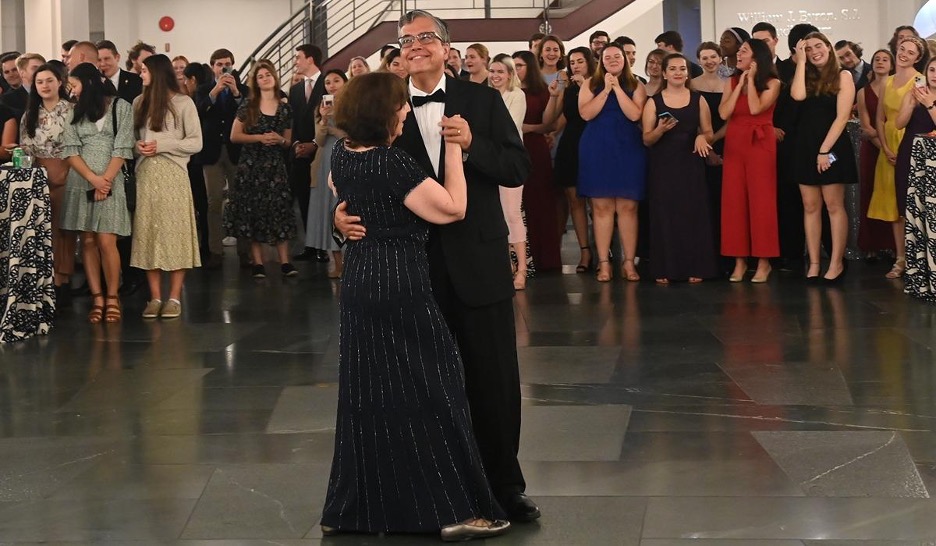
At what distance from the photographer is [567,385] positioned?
240 inches

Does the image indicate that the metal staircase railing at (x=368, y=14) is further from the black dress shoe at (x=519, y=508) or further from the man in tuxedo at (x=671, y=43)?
the black dress shoe at (x=519, y=508)

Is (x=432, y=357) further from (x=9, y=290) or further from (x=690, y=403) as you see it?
(x=9, y=290)

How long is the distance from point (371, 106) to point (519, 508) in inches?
49.1

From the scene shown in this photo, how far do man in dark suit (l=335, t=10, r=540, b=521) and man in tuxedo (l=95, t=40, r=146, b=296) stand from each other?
5.53 metres

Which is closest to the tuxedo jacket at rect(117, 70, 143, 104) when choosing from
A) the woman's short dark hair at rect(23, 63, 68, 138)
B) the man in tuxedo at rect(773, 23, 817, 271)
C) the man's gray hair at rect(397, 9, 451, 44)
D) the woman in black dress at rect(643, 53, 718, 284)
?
the woman's short dark hair at rect(23, 63, 68, 138)

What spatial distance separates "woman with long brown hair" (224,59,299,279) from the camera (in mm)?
10141

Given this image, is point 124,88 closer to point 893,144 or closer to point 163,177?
point 163,177

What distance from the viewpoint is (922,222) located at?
27.3ft

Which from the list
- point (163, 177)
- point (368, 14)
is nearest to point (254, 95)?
point (163, 177)

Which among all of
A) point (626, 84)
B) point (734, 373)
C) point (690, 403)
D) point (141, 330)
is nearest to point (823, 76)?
point (626, 84)

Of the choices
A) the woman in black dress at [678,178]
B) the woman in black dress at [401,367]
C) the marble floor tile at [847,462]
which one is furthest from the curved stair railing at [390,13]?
Answer: the woman in black dress at [401,367]

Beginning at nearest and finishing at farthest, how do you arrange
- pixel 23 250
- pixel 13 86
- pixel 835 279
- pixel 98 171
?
pixel 23 250
pixel 98 171
pixel 835 279
pixel 13 86

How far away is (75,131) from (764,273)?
4.41 meters

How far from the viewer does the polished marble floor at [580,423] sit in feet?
13.6
